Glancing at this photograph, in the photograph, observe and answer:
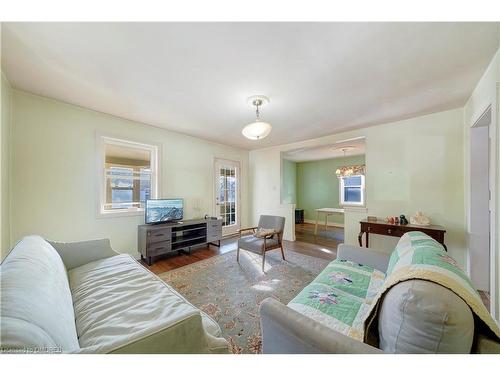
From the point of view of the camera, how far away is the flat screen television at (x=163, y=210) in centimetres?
319

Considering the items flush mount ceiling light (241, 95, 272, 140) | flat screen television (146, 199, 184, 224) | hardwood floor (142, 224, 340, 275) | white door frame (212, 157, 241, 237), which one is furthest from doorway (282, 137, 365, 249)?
flush mount ceiling light (241, 95, 272, 140)

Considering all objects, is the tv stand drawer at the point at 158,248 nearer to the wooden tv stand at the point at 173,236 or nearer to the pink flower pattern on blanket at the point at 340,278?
the wooden tv stand at the point at 173,236

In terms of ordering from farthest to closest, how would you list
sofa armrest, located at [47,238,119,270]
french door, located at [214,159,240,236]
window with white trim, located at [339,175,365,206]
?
window with white trim, located at [339,175,365,206] < french door, located at [214,159,240,236] < sofa armrest, located at [47,238,119,270]

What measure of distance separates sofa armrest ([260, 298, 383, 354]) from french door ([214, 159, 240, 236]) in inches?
145

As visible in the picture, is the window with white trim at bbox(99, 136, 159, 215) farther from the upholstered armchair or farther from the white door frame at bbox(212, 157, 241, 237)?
the upholstered armchair

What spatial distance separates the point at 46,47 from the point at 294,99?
234cm

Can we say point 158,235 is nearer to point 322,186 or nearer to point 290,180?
point 290,180

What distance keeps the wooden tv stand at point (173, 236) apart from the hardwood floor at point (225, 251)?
0.14 m

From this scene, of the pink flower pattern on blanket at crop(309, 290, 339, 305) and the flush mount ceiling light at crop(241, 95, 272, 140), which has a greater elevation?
the flush mount ceiling light at crop(241, 95, 272, 140)

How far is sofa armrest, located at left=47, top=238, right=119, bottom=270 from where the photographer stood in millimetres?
1661

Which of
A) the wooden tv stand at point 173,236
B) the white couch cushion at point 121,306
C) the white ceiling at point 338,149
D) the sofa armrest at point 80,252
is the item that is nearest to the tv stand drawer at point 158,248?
the wooden tv stand at point 173,236
